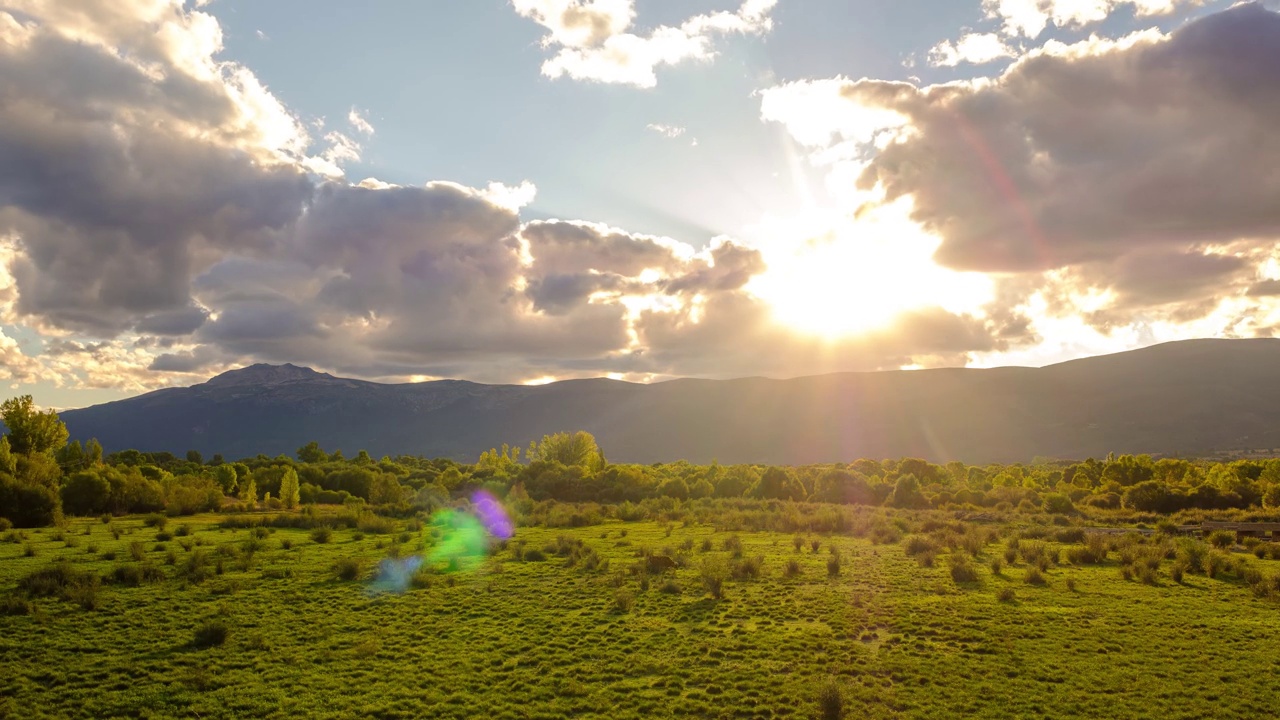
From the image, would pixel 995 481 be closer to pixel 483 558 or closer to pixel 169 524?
pixel 483 558

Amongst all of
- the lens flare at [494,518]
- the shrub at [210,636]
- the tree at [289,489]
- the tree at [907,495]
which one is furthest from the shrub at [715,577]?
the tree at [289,489]

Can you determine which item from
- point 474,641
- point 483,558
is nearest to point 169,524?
point 483,558

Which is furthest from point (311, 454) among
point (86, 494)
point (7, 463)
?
point (7, 463)

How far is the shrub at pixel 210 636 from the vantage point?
682 inches

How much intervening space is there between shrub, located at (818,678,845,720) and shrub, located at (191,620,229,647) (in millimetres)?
15210

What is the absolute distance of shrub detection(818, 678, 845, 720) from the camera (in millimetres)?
13250

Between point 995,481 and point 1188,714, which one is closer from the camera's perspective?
point 1188,714

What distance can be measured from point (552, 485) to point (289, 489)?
29.6 m

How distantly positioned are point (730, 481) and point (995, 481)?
39394mm

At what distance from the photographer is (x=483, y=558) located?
31.5m

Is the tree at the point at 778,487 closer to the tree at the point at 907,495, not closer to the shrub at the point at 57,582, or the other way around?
the tree at the point at 907,495

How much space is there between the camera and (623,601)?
2156 cm

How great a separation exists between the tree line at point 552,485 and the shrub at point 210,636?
3107cm

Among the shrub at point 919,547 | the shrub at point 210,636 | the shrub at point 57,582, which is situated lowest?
the shrub at point 919,547
